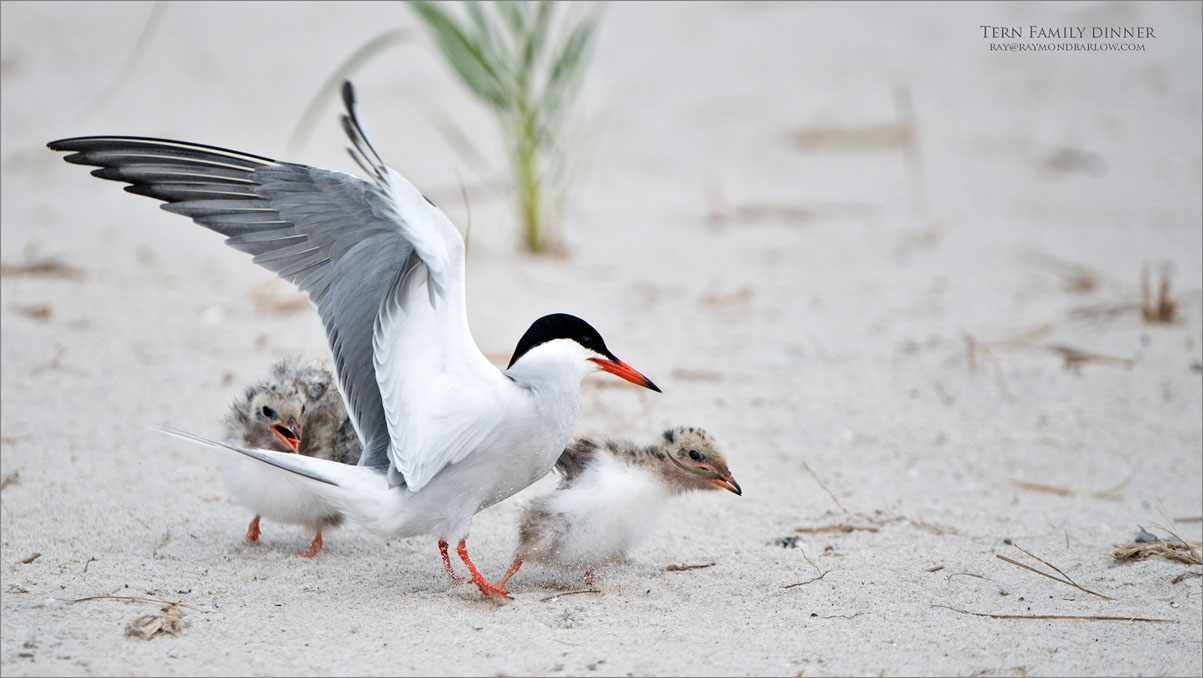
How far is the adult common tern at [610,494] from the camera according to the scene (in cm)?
333

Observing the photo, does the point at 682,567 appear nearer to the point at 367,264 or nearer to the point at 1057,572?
the point at 1057,572

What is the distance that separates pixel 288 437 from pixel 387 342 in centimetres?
→ 72

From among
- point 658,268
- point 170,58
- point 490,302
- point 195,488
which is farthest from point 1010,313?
point 170,58

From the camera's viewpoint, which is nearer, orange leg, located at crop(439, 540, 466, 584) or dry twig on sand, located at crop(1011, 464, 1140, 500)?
orange leg, located at crop(439, 540, 466, 584)

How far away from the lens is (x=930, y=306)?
6.52m

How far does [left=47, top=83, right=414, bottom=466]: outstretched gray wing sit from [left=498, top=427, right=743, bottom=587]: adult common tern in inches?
21.8

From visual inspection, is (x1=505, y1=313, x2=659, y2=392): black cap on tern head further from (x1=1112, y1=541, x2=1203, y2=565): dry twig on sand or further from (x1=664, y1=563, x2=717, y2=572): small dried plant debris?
(x1=1112, y1=541, x2=1203, y2=565): dry twig on sand

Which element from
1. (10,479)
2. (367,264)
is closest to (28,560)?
→ (10,479)

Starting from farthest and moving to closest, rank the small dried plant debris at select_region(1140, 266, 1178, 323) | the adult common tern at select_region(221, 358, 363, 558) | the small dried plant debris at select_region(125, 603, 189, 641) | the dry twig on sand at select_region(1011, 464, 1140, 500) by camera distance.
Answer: the small dried plant debris at select_region(1140, 266, 1178, 323), the dry twig on sand at select_region(1011, 464, 1140, 500), the adult common tern at select_region(221, 358, 363, 558), the small dried plant debris at select_region(125, 603, 189, 641)

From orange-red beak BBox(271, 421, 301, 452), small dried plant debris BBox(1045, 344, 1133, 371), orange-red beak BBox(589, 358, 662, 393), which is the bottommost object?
small dried plant debris BBox(1045, 344, 1133, 371)

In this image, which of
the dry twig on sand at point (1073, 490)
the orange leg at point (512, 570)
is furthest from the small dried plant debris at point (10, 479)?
the dry twig on sand at point (1073, 490)

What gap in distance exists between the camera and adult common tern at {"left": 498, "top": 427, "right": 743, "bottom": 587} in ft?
10.9

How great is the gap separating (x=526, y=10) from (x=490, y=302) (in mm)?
1735

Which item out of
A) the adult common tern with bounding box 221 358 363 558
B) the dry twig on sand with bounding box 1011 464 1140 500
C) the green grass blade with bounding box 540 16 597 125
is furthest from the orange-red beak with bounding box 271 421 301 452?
the green grass blade with bounding box 540 16 597 125
